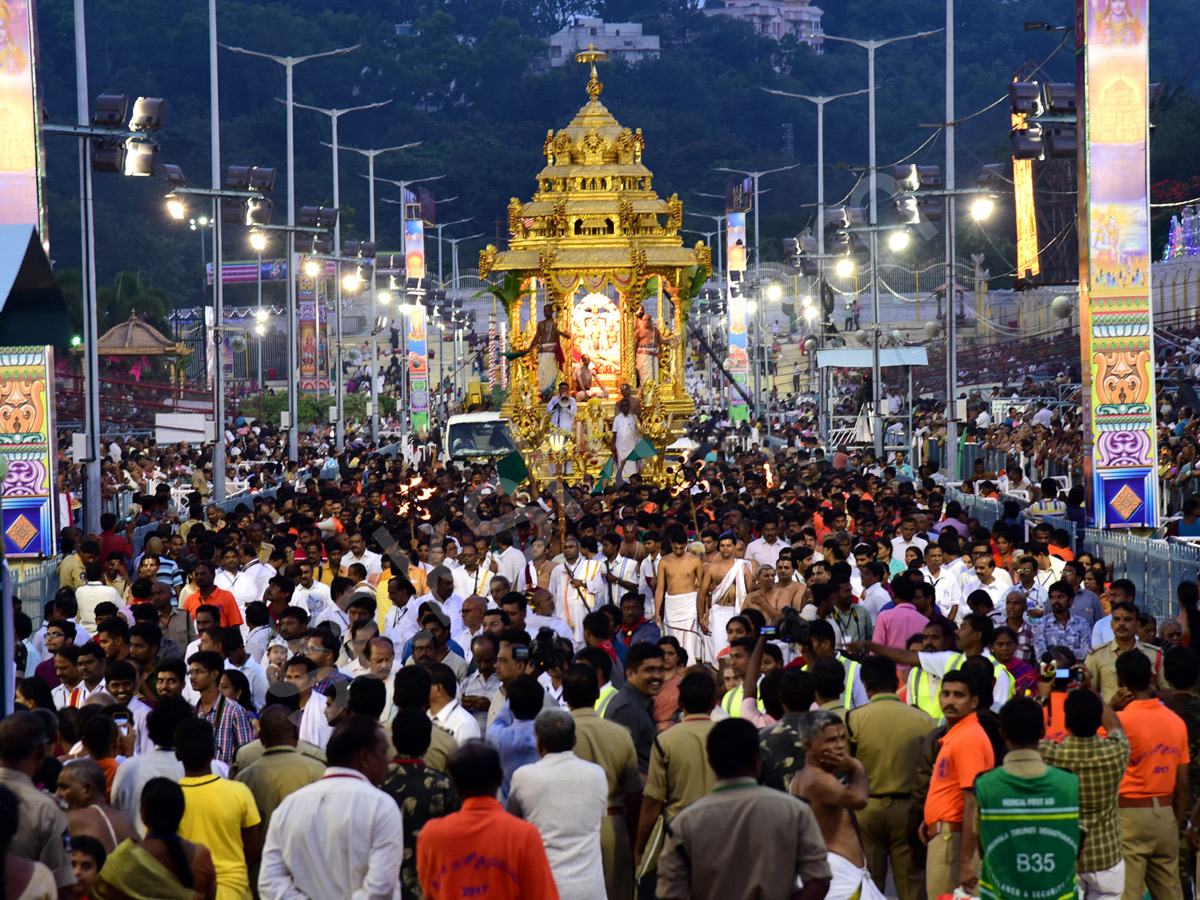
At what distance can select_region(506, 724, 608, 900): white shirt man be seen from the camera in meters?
7.31

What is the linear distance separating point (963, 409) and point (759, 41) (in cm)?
10263

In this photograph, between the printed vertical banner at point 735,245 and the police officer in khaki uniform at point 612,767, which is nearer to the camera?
the police officer in khaki uniform at point 612,767

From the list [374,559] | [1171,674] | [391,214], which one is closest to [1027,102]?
[374,559]

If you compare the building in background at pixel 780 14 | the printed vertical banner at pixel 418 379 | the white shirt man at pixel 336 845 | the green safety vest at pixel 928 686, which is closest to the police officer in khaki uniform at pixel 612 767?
the white shirt man at pixel 336 845

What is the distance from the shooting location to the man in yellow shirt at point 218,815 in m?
7.16

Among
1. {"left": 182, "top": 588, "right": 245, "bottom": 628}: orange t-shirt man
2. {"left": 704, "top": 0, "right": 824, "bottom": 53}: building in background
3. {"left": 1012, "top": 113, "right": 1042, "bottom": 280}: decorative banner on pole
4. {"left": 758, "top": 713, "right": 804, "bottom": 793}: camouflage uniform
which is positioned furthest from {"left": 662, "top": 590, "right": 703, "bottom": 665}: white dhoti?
{"left": 704, "top": 0, "right": 824, "bottom": 53}: building in background

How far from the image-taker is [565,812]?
7.32 metres

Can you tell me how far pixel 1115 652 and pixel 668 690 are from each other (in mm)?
2746

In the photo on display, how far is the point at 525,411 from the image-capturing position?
32.4 m

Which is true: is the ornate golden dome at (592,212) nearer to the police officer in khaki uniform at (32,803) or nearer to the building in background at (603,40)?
the police officer in khaki uniform at (32,803)

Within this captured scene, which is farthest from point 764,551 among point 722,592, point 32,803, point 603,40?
point 603,40

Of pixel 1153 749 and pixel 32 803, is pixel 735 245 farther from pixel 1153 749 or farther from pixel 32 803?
pixel 32 803

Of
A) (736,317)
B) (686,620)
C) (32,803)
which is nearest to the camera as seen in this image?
(32,803)

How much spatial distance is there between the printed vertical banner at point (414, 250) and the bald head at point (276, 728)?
39.2 metres
